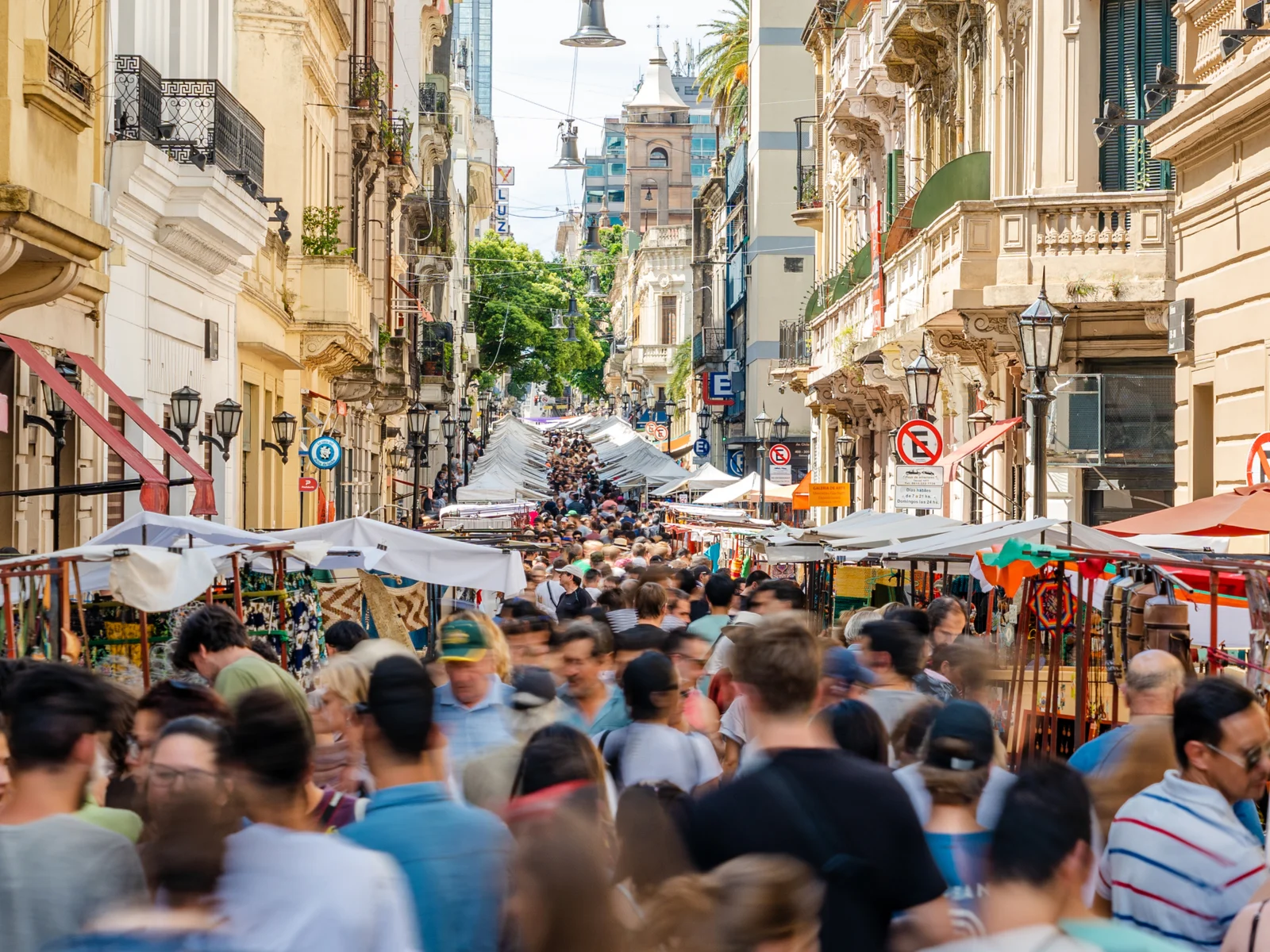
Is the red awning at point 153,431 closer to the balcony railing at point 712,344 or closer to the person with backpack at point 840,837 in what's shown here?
the person with backpack at point 840,837

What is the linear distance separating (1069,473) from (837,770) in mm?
17342

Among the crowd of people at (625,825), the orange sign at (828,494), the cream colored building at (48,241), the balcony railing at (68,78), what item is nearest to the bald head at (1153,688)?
the crowd of people at (625,825)

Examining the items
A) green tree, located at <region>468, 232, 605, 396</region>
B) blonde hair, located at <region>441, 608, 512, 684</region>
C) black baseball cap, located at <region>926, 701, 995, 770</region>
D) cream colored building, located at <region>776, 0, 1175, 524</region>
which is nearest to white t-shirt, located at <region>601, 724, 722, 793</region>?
blonde hair, located at <region>441, 608, 512, 684</region>

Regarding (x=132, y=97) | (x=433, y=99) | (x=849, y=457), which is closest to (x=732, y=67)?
(x=433, y=99)

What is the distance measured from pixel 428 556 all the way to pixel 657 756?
8450mm

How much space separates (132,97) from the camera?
1906 centimetres

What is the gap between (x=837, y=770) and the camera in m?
4.84

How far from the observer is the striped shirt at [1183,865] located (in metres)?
5.01

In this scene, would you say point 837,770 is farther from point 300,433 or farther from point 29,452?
point 300,433

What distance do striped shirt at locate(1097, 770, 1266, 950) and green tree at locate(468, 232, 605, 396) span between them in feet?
265

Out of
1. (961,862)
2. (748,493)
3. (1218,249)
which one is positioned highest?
(1218,249)

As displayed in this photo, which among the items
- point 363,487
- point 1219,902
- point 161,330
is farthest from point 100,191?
point 363,487

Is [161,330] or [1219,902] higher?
[161,330]

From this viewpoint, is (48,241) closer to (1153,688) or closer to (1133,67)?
(1153,688)
